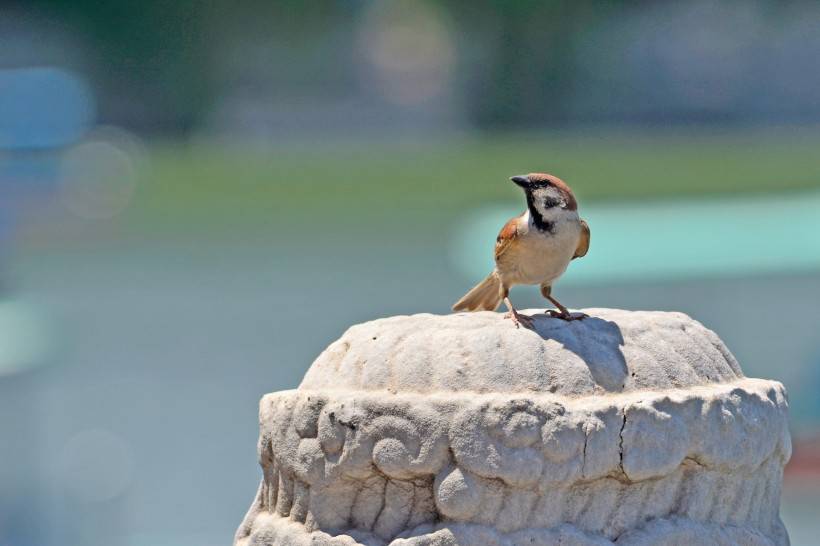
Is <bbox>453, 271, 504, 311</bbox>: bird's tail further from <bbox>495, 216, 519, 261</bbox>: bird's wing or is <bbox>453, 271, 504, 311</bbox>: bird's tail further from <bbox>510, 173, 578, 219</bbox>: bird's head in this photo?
<bbox>510, 173, 578, 219</bbox>: bird's head

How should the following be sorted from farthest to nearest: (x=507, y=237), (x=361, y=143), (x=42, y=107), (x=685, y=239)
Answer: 1. (x=361, y=143)
2. (x=42, y=107)
3. (x=685, y=239)
4. (x=507, y=237)

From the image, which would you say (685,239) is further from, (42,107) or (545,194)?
(545,194)

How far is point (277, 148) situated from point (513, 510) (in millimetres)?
18806

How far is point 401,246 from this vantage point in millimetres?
20828

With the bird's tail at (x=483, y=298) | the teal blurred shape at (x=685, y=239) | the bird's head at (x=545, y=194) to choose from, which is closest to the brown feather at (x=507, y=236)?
the bird's head at (x=545, y=194)

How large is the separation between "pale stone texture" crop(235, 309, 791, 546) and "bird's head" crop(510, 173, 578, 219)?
0.35 m

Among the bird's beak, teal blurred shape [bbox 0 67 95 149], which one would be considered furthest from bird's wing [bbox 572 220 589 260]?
teal blurred shape [bbox 0 67 95 149]

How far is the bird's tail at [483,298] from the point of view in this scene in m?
4.36

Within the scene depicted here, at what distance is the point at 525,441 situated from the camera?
3443 mm

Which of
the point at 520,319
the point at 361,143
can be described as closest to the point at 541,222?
the point at 520,319

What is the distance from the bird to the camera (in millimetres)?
3930

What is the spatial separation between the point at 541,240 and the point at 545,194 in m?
0.14

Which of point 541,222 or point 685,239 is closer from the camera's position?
point 541,222

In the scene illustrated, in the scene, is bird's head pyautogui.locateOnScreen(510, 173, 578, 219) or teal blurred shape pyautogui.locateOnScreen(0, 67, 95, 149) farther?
teal blurred shape pyautogui.locateOnScreen(0, 67, 95, 149)
